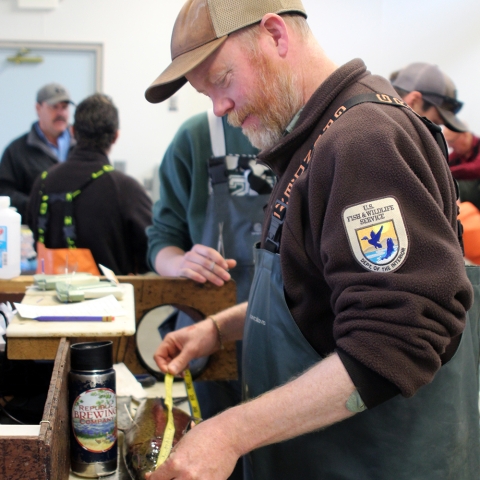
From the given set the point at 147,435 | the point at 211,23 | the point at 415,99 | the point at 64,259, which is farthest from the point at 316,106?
the point at 64,259

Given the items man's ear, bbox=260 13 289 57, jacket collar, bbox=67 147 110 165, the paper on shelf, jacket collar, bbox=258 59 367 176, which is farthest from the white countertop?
jacket collar, bbox=67 147 110 165

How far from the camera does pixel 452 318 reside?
833 millimetres

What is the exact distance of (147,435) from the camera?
112 cm

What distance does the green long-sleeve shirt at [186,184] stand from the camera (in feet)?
5.92

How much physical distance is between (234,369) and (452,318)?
2.67 feet

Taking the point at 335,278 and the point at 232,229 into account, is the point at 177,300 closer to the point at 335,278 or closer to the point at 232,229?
the point at 232,229

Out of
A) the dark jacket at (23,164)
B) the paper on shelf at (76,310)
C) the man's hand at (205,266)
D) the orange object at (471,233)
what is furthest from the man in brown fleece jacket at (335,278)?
the dark jacket at (23,164)

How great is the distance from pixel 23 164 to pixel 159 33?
171 centimetres

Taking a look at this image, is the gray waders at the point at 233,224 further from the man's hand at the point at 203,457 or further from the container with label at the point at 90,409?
the man's hand at the point at 203,457

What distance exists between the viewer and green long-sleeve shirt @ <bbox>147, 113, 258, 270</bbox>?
1.80 m

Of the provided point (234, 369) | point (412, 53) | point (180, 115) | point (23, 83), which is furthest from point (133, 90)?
point (234, 369)

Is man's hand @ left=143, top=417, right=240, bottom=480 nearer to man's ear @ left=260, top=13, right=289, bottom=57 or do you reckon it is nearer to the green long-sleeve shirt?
man's ear @ left=260, top=13, right=289, bottom=57

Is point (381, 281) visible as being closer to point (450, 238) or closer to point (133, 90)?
point (450, 238)

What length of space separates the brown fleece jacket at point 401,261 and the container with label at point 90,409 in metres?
0.40
